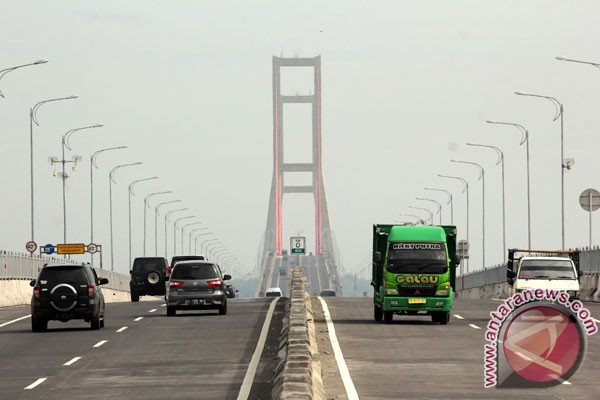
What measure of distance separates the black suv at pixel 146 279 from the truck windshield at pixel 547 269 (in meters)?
26.2

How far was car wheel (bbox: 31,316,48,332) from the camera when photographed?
130 feet

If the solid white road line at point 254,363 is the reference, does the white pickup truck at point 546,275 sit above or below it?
above

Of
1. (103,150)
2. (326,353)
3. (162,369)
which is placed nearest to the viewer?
(162,369)

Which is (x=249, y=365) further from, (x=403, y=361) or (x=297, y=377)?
(x=297, y=377)

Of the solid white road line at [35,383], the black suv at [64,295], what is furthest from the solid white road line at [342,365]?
the black suv at [64,295]

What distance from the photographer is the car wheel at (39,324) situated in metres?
39.6

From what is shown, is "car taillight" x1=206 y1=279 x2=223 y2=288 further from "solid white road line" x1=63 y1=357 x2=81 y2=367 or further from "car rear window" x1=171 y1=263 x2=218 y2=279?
"solid white road line" x1=63 y1=357 x2=81 y2=367

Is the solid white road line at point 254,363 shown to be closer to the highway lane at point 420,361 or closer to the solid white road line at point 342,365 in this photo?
the highway lane at point 420,361

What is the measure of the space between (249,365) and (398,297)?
14307mm

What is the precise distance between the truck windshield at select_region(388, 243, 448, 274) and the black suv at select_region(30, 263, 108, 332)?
7.79 metres

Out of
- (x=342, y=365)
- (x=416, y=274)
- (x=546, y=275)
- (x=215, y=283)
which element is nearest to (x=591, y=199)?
(x=546, y=275)

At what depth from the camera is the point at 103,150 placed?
109 metres

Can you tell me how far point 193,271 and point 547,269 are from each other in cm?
1163

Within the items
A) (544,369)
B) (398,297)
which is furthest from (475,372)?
(398,297)
